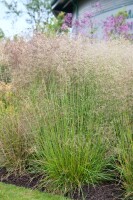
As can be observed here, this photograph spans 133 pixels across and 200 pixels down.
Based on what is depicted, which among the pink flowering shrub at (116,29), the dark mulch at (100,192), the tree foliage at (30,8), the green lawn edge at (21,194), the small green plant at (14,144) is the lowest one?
the green lawn edge at (21,194)

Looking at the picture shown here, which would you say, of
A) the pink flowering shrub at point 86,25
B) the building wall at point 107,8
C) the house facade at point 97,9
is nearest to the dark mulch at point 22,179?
the pink flowering shrub at point 86,25

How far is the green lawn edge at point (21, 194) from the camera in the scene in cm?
417

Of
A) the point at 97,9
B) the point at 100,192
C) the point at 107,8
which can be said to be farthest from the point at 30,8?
the point at 100,192

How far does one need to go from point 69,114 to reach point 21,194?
1.10 meters

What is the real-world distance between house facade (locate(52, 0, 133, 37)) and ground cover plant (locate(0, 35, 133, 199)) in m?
3.38

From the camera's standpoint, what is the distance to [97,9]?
414 inches

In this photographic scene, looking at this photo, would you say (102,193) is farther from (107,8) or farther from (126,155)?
(107,8)

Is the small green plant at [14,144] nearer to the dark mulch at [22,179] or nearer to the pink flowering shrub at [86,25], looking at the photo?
the dark mulch at [22,179]

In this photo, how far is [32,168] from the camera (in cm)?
480

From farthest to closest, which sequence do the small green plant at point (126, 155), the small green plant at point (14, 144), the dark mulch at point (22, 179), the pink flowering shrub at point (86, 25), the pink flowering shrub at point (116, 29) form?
1. the pink flowering shrub at point (86, 25)
2. the pink flowering shrub at point (116, 29)
3. the small green plant at point (14, 144)
4. the dark mulch at point (22, 179)
5. the small green plant at point (126, 155)

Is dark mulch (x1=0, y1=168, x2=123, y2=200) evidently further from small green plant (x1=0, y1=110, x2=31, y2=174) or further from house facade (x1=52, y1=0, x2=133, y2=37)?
house facade (x1=52, y1=0, x2=133, y2=37)

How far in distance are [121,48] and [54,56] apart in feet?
2.72

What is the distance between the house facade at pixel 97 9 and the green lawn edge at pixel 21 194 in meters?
4.38

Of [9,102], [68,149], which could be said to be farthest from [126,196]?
[9,102]
